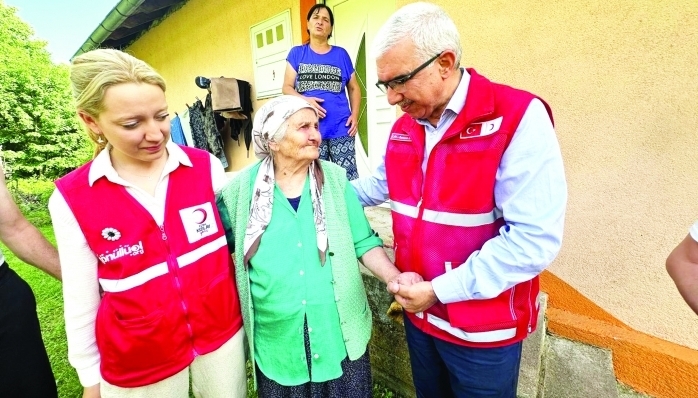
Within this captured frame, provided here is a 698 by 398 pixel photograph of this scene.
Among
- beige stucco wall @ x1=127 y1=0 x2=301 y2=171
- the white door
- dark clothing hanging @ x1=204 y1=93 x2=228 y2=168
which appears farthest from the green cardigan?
dark clothing hanging @ x1=204 y1=93 x2=228 y2=168

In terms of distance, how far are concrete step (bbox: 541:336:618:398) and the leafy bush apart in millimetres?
11254

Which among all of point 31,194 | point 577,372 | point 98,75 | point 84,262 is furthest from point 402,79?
point 31,194

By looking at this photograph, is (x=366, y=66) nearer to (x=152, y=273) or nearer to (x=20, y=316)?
(x=152, y=273)

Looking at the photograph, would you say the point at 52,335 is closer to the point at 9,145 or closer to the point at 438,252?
the point at 438,252

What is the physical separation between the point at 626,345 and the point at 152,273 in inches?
102

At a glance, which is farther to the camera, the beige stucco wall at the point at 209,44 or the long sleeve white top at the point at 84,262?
the beige stucco wall at the point at 209,44

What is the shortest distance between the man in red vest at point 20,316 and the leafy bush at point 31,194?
9858 millimetres

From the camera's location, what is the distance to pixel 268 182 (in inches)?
60.2

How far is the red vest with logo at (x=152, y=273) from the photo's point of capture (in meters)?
1.25

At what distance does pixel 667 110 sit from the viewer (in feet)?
5.94

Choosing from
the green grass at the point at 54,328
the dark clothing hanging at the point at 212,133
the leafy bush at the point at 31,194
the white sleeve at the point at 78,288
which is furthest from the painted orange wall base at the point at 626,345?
the leafy bush at the point at 31,194

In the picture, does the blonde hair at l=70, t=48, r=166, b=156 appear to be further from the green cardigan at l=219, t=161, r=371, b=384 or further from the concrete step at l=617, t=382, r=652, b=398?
the concrete step at l=617, t=382, r=652, b=398

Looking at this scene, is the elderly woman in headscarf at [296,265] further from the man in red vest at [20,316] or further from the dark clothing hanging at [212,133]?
the dark clothing hanging at [212,133]

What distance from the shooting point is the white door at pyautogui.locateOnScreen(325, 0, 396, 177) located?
379 cm
